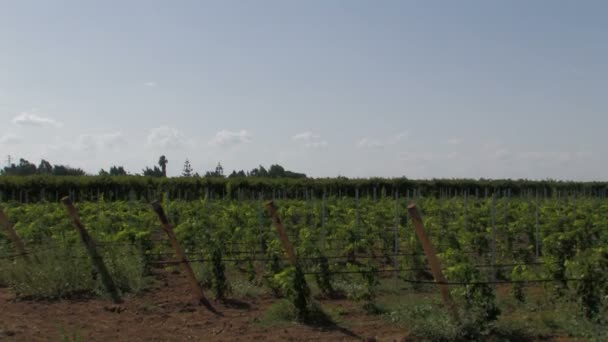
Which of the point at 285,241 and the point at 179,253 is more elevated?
the point at 285,241

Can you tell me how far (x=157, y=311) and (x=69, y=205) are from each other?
7.22 ft

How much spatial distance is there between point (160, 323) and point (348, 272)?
226cm

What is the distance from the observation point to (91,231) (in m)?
11.9

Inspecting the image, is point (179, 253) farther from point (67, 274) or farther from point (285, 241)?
point (67, 274)

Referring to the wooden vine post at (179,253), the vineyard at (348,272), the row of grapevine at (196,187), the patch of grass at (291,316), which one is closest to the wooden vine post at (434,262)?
the vineyard at (348,272)

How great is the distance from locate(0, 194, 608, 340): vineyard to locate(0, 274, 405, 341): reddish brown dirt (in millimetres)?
112

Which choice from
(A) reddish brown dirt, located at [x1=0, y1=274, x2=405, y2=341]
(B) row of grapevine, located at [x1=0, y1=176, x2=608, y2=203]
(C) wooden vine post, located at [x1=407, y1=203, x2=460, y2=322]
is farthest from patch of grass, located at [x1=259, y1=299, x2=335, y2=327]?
(B) row of grapevine, located at [x1=0, y1=176, x2=608, y2=203]

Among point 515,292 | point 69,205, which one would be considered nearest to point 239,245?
point 69,205

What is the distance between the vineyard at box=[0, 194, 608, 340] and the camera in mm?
6926

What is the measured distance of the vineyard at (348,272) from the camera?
693 cm

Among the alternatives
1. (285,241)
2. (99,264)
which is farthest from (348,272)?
(99,264)

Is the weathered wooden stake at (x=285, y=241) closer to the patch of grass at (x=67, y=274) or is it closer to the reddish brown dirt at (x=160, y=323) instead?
the reddish brown dirt at (x=160, y=323)

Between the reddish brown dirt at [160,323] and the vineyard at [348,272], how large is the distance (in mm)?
112

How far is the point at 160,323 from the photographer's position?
24.9ft
